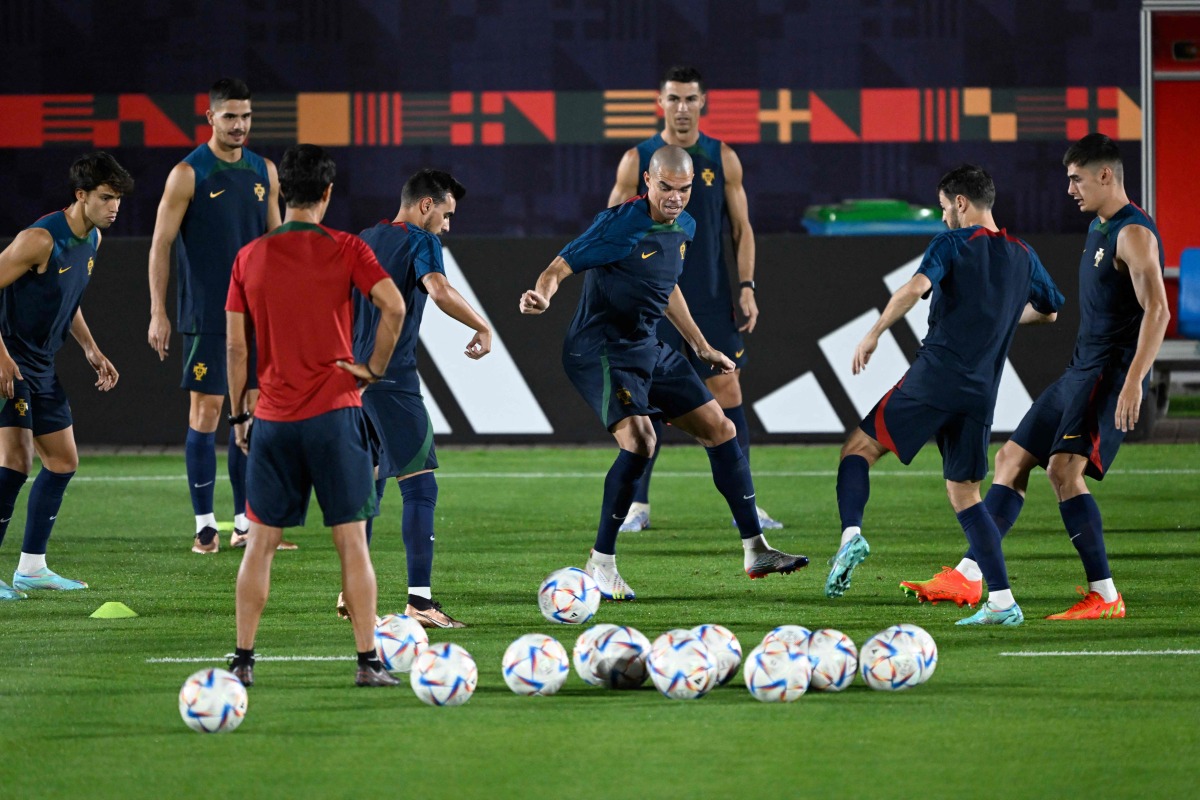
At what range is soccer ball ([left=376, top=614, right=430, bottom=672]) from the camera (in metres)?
5.42

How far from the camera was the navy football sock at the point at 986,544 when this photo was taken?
248 inches

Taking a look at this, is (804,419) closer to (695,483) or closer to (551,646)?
(695,483)

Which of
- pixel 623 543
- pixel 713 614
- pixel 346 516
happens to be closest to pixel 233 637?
pixel 346 516

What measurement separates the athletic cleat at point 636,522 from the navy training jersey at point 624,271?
6.66ft

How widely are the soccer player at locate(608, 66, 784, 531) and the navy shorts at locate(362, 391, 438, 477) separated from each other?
2748 millimetres

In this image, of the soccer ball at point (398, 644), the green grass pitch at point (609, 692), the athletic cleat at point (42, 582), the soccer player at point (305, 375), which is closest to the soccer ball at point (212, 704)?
the green grass pitch at point (609, 692)

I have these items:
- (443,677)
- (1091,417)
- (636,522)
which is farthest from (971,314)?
(636,522)

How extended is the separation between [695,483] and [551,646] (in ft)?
19.6

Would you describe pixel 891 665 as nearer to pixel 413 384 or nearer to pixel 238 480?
pixel 413 384

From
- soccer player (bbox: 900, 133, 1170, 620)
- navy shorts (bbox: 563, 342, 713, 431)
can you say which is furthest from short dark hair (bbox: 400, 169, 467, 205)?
soccer player (bbox: 900, 133, 1170, 620)

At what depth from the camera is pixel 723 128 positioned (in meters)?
16.3

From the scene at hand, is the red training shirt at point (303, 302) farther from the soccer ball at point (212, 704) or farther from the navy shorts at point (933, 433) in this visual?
the navy shorts at point (933, 433)

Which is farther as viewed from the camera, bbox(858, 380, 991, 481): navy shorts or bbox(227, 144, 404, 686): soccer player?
bbox(858, 380, 991, 481): navy shorts

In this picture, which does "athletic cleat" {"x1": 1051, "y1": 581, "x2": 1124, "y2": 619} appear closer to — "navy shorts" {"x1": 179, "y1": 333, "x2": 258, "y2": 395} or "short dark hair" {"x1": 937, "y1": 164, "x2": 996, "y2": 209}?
"short dark hair" {"x1": 937, "y1": 164, "x2": 996, "y2": 209}
